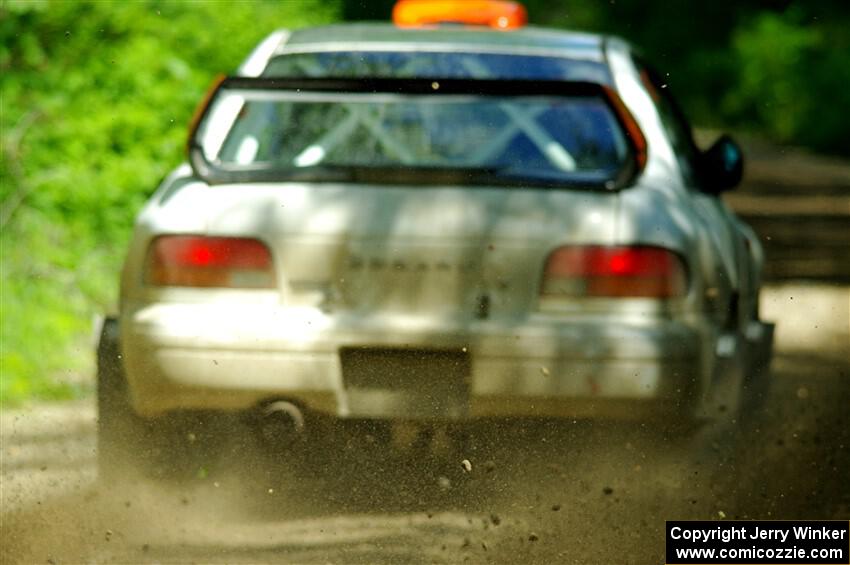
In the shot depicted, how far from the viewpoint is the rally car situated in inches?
208

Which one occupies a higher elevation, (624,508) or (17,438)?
(624,508)

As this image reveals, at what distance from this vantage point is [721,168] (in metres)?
6.50

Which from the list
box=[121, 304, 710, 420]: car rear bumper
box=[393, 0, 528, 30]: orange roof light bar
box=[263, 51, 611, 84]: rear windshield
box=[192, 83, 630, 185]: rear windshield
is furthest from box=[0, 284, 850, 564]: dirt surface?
box=[393, 0, 528, 30]: orange roof light bar

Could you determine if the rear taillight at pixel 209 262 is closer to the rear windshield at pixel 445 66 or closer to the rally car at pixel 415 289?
the rally car at pixel 415 289

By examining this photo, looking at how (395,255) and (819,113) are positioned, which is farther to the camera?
(819,113)

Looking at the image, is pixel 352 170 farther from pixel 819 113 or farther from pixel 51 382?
pixel 819 113

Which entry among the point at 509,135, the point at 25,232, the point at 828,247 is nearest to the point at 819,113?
the point at 828,247

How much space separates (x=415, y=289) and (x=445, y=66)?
1175mm

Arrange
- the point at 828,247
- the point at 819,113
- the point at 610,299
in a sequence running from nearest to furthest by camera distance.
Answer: the point at 610,299, the point at 828,247, the point at 819,113

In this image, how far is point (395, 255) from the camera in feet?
17.5

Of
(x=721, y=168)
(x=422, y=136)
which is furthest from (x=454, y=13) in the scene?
(x=422, y=136)

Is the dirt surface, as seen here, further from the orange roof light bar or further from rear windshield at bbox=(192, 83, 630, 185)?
the orange roof light bar

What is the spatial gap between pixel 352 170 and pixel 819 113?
1184 inches

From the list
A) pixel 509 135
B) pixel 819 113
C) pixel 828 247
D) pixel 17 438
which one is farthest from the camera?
pixel 819 113
